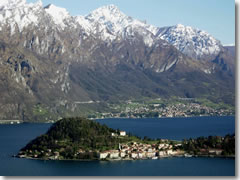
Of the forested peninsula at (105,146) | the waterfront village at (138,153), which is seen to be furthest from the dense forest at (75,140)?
the waterfront village at (138,153)

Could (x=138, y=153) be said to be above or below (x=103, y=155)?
above

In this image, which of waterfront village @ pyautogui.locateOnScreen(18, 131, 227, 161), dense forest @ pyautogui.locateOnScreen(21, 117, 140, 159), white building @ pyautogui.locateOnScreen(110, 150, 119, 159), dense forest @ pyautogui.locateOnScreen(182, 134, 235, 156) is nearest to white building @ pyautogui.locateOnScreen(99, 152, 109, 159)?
waterfront village @ pyautogui.locateOnScreen(18, 131, 227, 161)

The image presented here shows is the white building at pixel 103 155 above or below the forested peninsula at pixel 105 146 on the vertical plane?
below

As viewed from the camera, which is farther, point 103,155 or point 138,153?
point 138,153

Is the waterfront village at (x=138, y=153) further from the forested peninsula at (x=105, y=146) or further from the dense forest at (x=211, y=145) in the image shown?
the dense forest at (x=211, y=145)

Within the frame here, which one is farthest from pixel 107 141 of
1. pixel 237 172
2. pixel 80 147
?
pixel 237 172

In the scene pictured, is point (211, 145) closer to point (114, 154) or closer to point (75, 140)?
point (114, 154)

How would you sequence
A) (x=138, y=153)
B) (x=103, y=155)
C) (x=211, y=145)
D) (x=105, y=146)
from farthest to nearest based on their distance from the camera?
(x=105, y=146)
(x=211, y=145)
(x=138, y=153)
(x=103, y=155)

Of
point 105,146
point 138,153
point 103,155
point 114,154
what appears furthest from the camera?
point 105,146

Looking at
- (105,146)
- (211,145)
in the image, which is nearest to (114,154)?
(105,146)

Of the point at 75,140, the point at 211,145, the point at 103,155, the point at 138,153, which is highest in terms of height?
the point at 75,140

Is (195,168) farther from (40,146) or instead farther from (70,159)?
(40,146)
